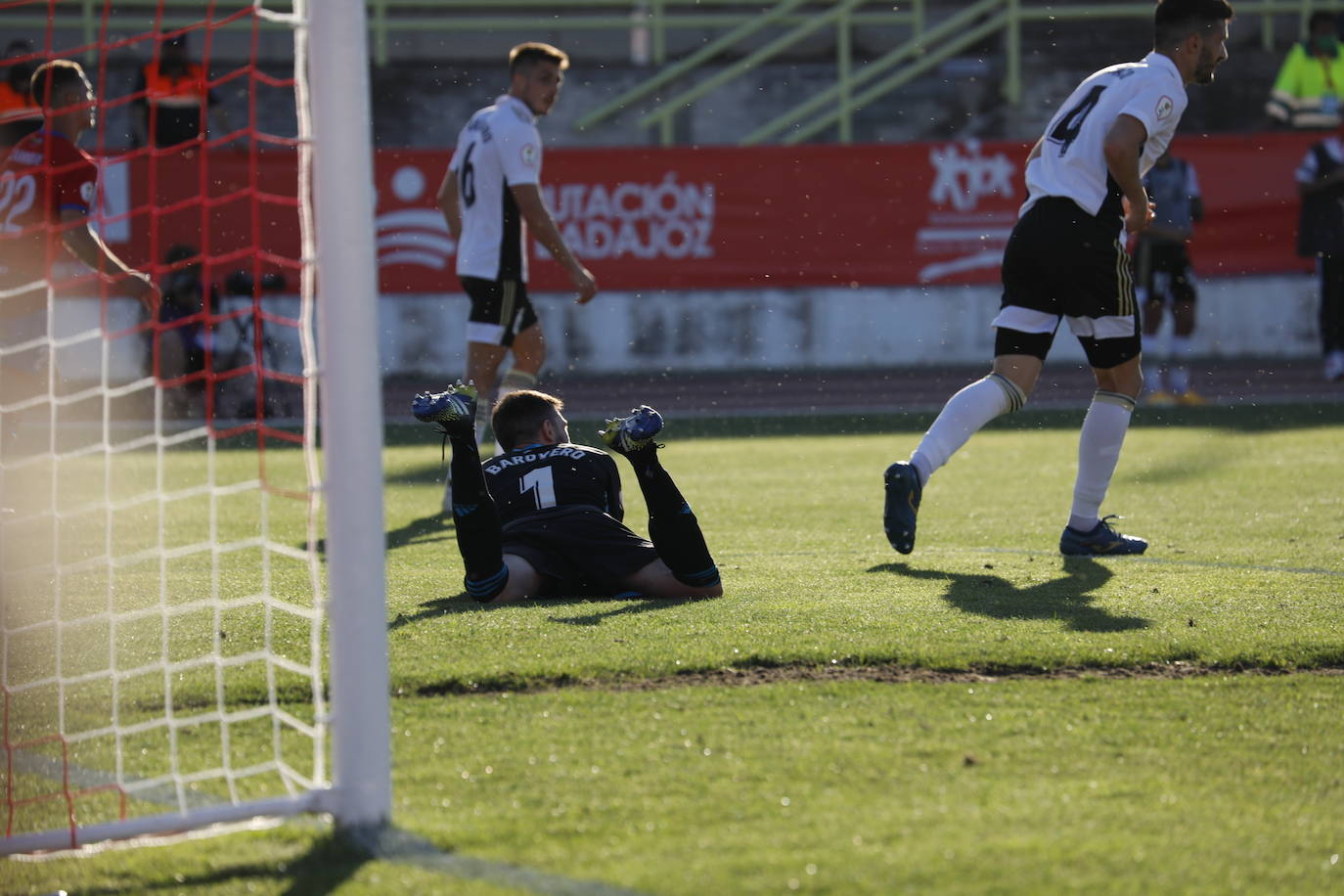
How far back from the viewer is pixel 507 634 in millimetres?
4414

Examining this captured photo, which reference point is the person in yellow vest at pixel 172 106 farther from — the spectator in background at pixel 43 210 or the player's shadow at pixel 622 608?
the player's shadow at pixel 622 608

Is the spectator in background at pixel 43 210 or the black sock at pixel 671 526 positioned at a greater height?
the spectator in background at pixel 43 210

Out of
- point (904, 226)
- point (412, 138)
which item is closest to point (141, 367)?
point (412, 138)

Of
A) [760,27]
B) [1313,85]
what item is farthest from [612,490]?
[760,27]

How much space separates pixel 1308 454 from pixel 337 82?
771 centimetres

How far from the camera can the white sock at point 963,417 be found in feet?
18.9

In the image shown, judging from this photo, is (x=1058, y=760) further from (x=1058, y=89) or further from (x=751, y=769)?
(x=1058, y=89)

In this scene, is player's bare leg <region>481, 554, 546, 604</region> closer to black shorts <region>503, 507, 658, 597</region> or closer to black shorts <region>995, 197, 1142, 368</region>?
black shorts <region>503, 507, 658, 597</region>

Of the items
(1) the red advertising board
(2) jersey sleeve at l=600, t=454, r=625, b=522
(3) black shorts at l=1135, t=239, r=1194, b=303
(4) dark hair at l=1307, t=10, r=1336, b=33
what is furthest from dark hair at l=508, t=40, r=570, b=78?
(4) dark hair at l=1307, t=10, r=1336, b=33

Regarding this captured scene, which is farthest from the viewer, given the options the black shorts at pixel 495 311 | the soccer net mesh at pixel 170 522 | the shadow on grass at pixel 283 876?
the black shorts at pixel 495 311

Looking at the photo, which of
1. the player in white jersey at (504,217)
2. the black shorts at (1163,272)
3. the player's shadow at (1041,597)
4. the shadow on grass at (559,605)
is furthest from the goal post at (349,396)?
the black shorts at (1163,272)

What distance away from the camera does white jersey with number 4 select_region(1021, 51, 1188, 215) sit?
5867 millimetres

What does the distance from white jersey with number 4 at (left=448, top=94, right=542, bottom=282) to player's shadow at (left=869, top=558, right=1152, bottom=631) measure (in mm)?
2832

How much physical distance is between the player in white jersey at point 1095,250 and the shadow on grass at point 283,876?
3380mm
